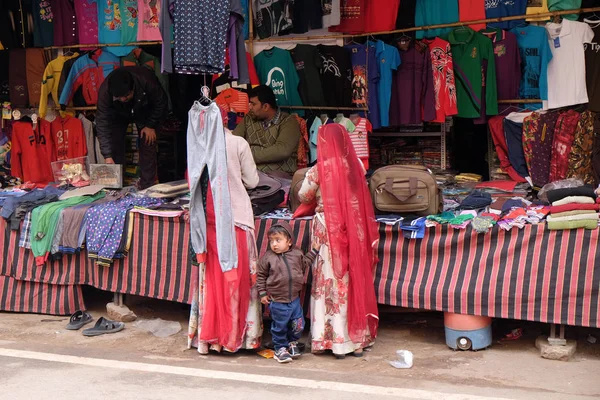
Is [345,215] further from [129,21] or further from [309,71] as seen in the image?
[129,21]

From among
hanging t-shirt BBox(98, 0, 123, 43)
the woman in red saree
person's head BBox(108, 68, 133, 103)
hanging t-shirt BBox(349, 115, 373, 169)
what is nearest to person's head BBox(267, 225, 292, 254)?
the woman in red saree

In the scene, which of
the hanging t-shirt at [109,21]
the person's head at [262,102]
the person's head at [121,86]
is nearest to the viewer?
the person's head at [121,86]

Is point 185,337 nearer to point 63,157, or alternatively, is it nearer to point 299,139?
point 299,139

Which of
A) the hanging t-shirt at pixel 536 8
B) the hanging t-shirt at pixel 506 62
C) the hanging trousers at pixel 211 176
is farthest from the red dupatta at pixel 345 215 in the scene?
the hanging t-shirt at pixel 536 8

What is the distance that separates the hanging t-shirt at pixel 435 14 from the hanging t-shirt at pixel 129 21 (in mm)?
3118

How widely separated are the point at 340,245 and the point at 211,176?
1001 millimetres

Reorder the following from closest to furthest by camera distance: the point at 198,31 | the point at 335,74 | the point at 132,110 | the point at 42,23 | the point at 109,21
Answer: the point at 198,31, the point at 132,110, the point at 335,74, the point at 109,21, the point at 42,23

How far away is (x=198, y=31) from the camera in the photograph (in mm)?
6797

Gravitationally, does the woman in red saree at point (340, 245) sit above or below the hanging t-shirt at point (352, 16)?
below

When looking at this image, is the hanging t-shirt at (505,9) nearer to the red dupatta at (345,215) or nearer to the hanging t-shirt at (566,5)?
the hanging t-shirt at (566,5)

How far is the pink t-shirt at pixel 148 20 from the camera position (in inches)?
369

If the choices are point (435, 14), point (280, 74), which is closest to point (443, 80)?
point (435, 14)

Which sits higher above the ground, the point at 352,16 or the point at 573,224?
the point at 352,16

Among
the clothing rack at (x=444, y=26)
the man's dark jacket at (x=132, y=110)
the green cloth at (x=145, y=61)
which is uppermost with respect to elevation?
the clothing rack at (x=444, y=26)
